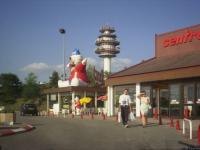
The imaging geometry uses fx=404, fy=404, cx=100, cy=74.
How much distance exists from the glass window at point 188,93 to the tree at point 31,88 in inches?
2617

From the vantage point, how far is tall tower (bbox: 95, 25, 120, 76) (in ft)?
420

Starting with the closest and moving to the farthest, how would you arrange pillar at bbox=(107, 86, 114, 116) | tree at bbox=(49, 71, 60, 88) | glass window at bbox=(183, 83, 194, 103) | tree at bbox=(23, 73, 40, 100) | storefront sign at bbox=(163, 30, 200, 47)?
glass window at bbox=(183, 83, 194, 103)
storefront sign at bbox=(163, 30, 200, 47)
pillar at bbox=(107, 86, 114, 116)
tree at bbox=(23, 73, 40, 100)
tree at bbox=(49, 71, 60, 88)

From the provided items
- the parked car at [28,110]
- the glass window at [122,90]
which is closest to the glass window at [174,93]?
the glass window at [122,90]

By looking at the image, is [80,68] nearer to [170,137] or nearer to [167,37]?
[167,37]

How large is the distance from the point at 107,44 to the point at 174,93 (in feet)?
335

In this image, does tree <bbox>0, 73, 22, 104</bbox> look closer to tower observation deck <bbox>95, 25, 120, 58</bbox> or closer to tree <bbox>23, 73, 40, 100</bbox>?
tree <bbox>23, 73, 40, 100</bbox>

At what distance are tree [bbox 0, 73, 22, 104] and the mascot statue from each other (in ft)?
186

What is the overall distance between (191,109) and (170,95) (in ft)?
7.62

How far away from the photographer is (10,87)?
105 m

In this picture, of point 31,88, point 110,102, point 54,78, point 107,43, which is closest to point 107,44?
point 107,43

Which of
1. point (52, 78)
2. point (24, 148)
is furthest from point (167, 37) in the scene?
point (52, 78)

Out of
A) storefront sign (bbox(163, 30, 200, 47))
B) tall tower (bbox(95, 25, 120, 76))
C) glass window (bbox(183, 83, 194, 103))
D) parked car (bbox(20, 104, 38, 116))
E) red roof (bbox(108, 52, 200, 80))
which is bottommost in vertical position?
parked car (bbox(20, 104, 38, 116))

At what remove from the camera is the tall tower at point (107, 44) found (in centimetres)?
12800

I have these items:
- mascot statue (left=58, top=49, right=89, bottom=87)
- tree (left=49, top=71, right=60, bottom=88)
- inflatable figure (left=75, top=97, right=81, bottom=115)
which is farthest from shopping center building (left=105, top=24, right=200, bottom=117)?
tree (left=49, top=71, right=60, bottom=88)
